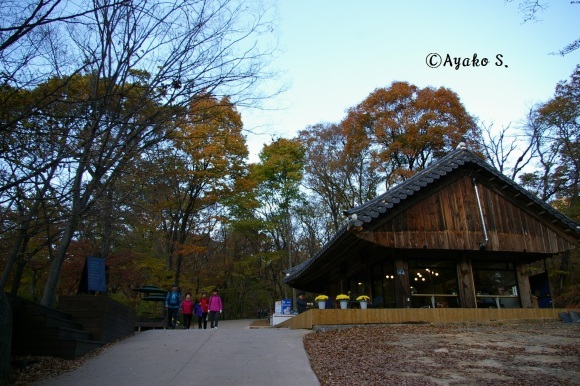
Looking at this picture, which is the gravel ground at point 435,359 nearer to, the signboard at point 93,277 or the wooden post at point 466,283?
the signboard at point 93,277

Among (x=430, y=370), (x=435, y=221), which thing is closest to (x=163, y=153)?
(x=430, y=370)

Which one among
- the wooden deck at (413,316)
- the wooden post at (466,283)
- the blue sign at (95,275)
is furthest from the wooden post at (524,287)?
the blue sign at (95,275)

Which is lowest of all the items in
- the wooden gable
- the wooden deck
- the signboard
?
the wooden deck

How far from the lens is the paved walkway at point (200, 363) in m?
7.40

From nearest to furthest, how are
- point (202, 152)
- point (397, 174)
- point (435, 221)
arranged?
point (435, 221), point (202, 152), point (397, 174)

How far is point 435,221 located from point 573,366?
897 centimetres

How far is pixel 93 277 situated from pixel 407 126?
21843mm

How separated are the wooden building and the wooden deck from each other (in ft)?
3.35

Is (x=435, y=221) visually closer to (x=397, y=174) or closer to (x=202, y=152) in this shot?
(x=397, y=174)

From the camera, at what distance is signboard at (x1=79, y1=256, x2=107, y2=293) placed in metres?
11.6

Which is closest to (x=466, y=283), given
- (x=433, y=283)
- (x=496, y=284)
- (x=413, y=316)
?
(x=433, y=283)

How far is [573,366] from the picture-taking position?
7.40m

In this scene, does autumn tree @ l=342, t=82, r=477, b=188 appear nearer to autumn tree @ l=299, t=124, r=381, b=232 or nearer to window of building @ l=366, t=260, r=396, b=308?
autumn tree @ l=299, t=124, r=381, b=232

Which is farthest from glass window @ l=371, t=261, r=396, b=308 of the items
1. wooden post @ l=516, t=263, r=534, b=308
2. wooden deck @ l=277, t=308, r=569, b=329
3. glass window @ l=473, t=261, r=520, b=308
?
wooden post @ l=516, t=263, r=534, b=308
